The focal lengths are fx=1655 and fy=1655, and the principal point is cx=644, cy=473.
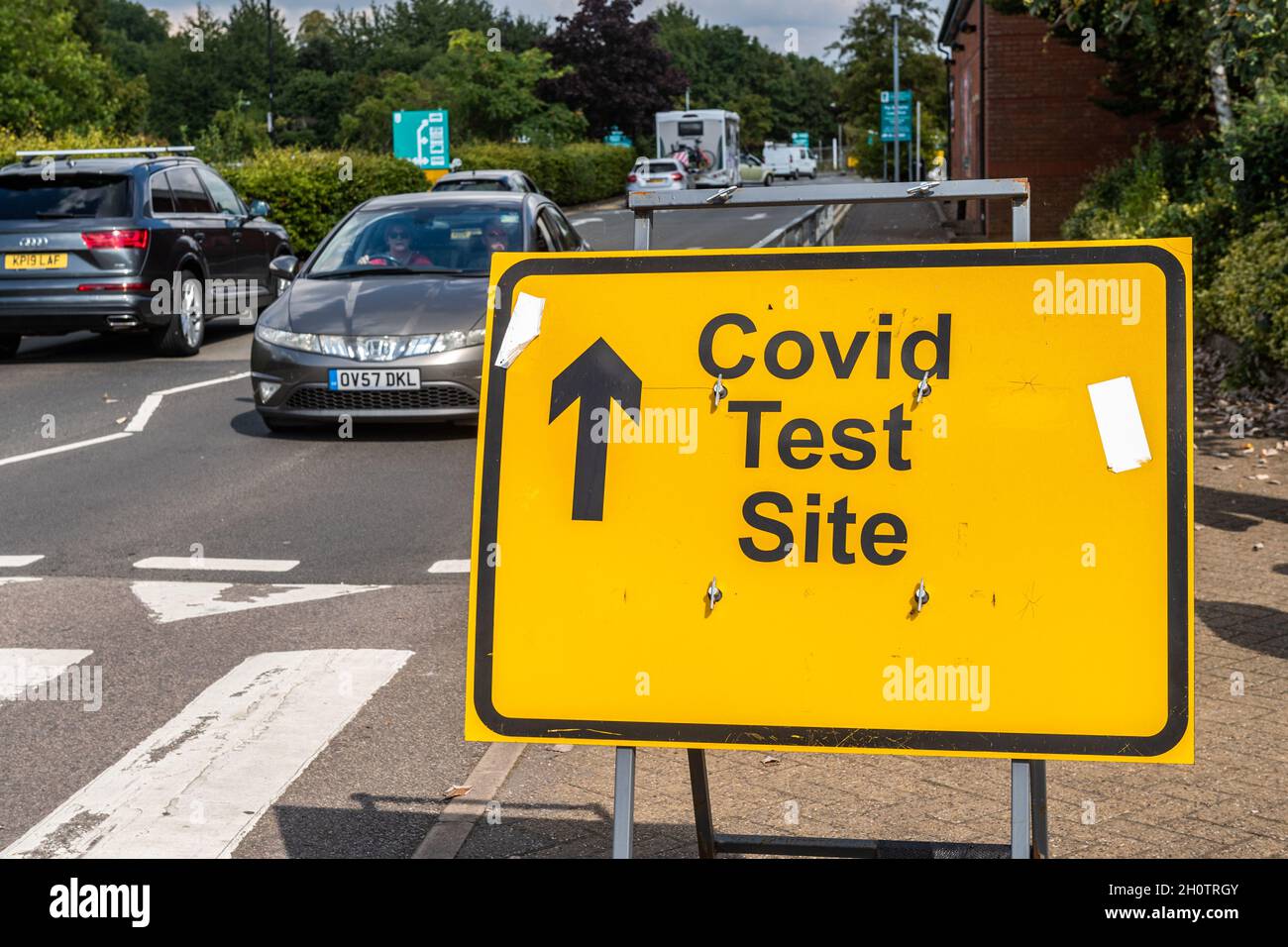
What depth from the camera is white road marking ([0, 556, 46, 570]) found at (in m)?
7.92

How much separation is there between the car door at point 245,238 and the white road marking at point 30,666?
12058mm

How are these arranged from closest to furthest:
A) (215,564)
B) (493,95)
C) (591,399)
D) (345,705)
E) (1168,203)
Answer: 1. (591,399)
2. (345,705)
3. (215,564)
4. (1168,203)
5. (493,95)

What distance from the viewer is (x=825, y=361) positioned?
3.35 m

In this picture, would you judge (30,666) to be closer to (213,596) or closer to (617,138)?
(213,596)

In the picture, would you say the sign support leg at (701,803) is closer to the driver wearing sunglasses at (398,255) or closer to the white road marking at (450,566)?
the white road marking at (450,566)

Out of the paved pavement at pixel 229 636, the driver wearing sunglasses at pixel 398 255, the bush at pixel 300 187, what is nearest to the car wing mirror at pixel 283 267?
the driver wearing sunglasses at pixel 398 255

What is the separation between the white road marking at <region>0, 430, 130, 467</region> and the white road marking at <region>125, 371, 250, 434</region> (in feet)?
0.77

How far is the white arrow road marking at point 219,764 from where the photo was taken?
4.34 metres

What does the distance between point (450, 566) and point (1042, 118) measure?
24195 millimetres

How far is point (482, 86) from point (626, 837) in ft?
199

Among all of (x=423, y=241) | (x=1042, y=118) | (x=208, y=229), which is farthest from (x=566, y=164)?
(x=423, y=241)

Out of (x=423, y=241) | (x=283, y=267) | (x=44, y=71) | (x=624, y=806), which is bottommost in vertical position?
(x=624, y=806)

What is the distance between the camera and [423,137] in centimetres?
4303
